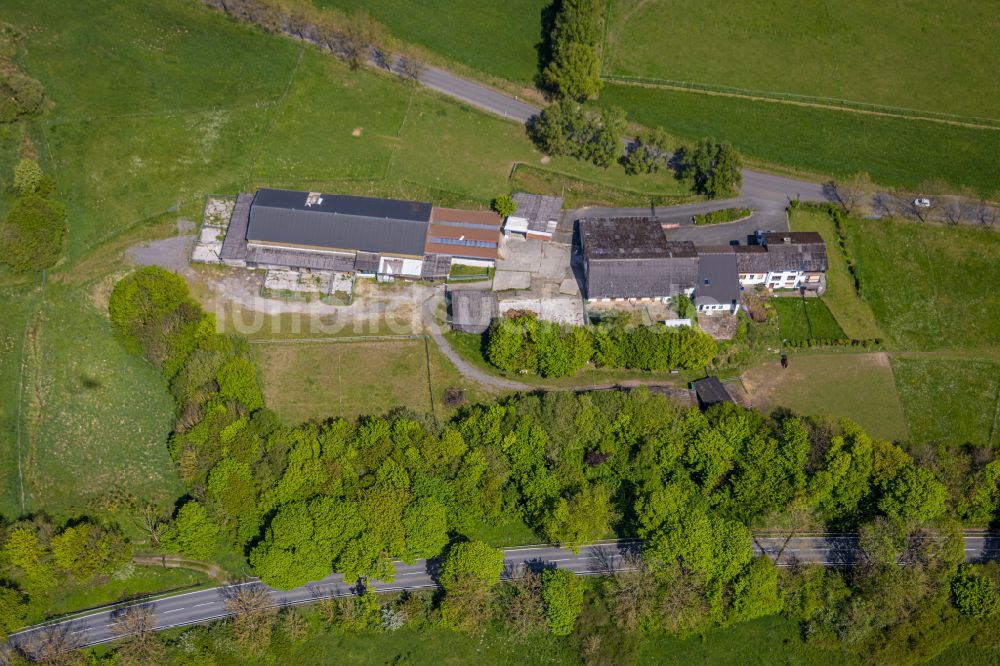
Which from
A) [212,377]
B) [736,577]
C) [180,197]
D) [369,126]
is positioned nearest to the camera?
[736,577]

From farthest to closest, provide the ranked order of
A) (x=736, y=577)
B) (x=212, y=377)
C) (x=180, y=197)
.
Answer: (x=180, y=197) < (x=212, y=377) < (x=736, y=577)

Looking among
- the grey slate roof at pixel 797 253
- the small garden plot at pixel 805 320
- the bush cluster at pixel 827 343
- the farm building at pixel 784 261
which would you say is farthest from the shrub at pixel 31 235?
the bush cluster at pixel 827 343

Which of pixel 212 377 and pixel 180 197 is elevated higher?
pixel 180 197

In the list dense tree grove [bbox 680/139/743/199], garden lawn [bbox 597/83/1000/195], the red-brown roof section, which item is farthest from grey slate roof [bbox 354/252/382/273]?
Result: dense tree grove [bbox 680/139/743/199]

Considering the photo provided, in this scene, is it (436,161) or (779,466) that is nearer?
(779,466)

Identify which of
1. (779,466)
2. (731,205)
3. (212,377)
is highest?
(731,205)

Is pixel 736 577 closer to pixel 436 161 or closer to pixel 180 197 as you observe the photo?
pixel 436 161

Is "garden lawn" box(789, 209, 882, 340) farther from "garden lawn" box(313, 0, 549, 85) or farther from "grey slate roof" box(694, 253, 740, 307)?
"garden lawn" box(313, 0, 549, 85)

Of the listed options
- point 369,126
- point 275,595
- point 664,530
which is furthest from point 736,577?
point 369,126
